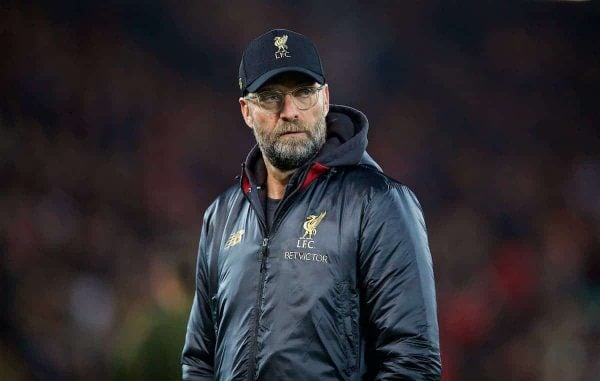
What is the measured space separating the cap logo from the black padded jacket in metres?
0.19

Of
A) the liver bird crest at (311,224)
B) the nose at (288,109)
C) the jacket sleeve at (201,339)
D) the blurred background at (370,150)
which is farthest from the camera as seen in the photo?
the blurred background at (370,150)

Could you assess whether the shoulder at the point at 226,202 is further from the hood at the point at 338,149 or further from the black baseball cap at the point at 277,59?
the black baseball cap at the point at 277,59

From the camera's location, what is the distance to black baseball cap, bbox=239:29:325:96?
1.51m

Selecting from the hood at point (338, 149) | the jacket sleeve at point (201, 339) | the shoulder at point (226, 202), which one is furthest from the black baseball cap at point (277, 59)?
the jacket sleeve at point (201, 339)

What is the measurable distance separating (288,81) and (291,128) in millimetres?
90

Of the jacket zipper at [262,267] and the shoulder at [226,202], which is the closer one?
the jacket zipper at [262,267]

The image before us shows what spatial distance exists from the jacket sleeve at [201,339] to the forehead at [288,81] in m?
0.38

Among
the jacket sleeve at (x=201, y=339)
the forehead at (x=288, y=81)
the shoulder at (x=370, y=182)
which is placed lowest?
the jacket sleeve at (x=201, y=339)

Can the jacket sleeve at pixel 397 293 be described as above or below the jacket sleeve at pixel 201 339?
above

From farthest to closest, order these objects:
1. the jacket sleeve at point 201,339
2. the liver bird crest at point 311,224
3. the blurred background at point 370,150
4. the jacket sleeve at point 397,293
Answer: the blurred background at point 370,150, the jacket sleeve at point 201,339, the liver bird crest at point 311,224, the jacket sleeve at point 397,293

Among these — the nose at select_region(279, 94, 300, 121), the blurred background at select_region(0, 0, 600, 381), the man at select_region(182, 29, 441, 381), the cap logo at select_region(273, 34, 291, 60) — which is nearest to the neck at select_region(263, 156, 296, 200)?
the man at select_region(182, 29, 441, 381)

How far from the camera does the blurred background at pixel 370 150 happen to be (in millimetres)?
3822

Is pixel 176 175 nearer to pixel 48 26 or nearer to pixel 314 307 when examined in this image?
pixel 48 26

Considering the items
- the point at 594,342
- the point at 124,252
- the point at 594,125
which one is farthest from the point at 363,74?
the point at 594,342
